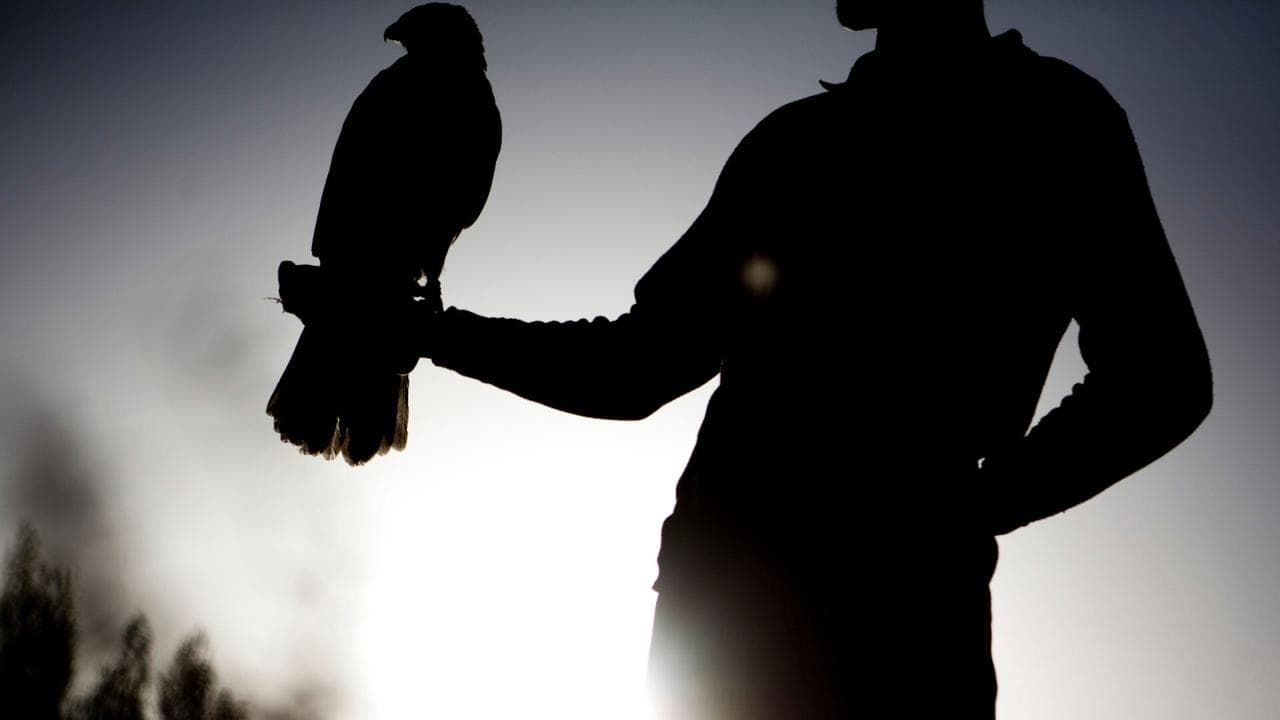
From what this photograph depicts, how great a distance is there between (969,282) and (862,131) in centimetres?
32

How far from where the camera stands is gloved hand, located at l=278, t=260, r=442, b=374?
1432mm

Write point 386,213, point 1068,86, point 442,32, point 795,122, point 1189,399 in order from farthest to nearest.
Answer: point 442,32, point 386,213, point 795,122, point 1068,86, point 1189,399

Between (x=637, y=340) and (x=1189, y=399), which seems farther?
(x=637, y=340)

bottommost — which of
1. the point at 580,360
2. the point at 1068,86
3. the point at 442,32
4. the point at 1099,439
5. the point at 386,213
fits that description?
the point at 1099,439

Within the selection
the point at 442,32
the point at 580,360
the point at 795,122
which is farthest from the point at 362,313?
the point at 442,32

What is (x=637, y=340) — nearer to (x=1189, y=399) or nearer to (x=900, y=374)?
(x=900, y=374)

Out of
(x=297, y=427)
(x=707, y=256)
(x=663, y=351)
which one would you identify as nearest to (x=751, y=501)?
(x=663, y=351)

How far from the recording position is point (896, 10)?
1.53m

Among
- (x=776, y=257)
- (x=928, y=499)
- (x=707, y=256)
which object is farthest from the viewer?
(x=707, y=256)

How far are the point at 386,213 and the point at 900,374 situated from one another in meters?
1.37

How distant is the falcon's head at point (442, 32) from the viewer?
12.1ft

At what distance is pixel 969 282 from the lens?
4.22 ft

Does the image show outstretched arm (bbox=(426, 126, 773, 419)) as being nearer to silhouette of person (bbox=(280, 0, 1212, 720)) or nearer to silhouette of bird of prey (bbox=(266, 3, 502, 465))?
silhouette of person (bbox=(280, 0, 1212, 720))

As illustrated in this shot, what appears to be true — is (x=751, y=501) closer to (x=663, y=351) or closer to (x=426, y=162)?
(x=663, y=351)
